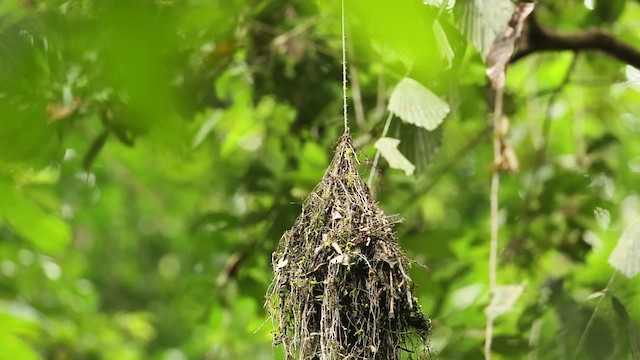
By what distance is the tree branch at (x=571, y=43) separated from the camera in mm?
1871

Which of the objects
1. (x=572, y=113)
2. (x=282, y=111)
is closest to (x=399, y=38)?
(x=282, y=111)

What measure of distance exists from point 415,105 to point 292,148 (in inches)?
41.0

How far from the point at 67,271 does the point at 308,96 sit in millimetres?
1860

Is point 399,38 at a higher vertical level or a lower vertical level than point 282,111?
lower

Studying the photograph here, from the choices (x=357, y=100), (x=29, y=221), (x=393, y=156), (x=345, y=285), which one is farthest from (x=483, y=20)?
(x=29, y=221)

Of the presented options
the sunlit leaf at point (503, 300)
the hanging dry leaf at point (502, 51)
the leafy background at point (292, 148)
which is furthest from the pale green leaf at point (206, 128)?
the hanging dry leaf at point (502, 51)

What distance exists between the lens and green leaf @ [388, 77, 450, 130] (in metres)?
1.36

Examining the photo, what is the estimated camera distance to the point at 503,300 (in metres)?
1.62

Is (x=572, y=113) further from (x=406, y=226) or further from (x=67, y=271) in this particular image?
(x=67, y=271)

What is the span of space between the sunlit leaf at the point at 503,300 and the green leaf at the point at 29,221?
885 mm

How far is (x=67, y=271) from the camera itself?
12.0 feet

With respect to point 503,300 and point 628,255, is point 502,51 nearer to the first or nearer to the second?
point 628,255

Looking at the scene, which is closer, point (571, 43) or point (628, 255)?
point (628, 255)

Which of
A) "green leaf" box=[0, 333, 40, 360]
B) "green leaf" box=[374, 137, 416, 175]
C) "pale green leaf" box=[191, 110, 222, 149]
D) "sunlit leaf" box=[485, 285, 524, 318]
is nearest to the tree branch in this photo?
"sunlit leaf" box=[485, 285, 524, 318]
